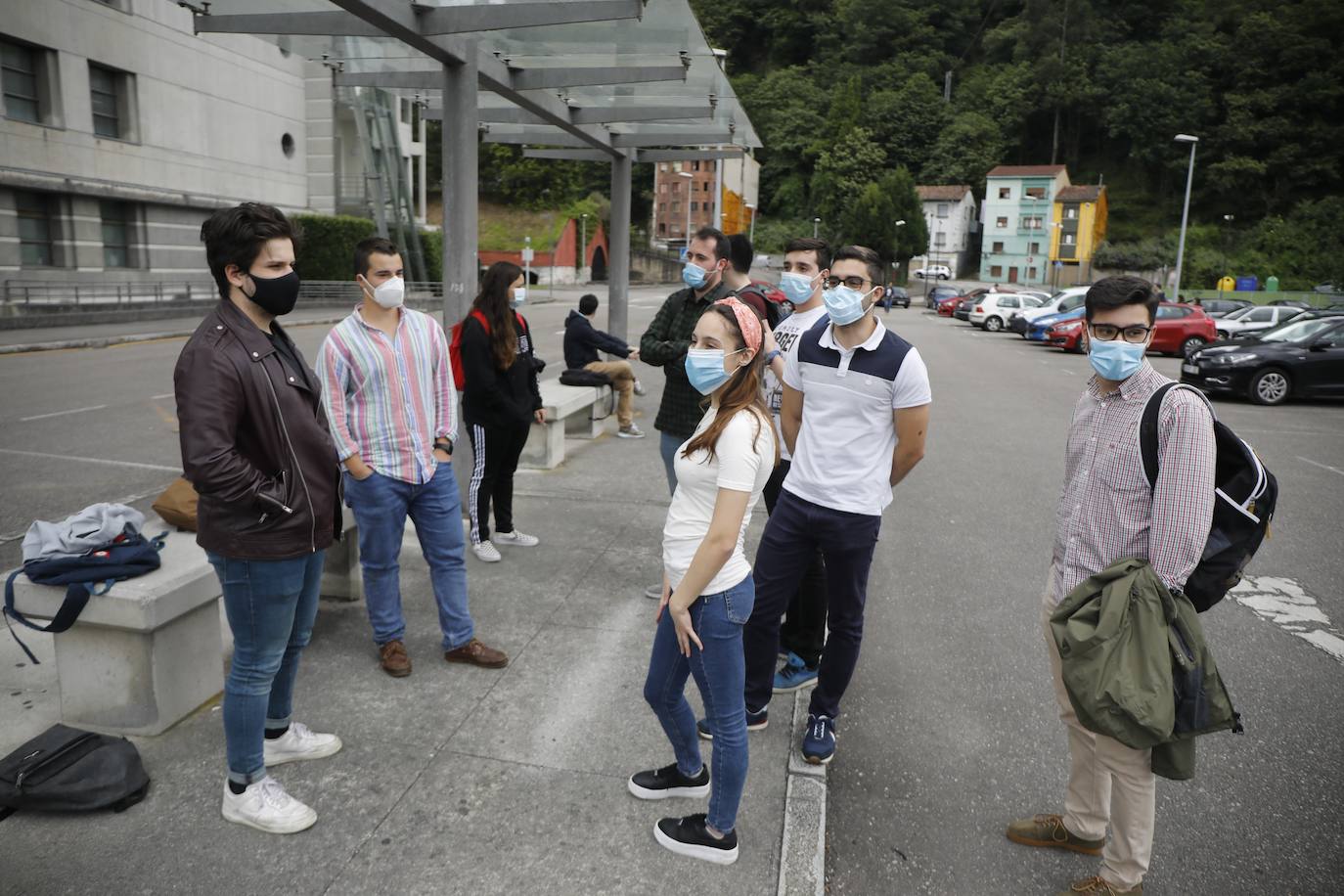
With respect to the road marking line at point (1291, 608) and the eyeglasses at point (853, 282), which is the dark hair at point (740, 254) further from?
the road marking line at point (1291, 608)

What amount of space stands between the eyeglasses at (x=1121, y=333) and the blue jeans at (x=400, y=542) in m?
2.84

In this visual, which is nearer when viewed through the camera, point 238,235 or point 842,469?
point 238,235

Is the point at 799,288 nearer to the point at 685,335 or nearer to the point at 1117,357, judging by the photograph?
the point at 685,335

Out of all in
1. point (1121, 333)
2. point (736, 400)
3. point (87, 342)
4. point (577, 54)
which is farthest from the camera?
point (87, 342)

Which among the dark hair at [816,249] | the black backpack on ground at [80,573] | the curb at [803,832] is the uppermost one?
the dark hair at [816,249]

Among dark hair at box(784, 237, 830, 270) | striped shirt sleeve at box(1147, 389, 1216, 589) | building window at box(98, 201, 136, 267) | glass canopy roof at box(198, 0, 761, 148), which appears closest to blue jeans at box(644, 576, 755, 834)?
Answer: striped shirt sleeve at box(1147, 389, 1216, 589)

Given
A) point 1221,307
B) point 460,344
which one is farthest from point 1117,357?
Answer: point 1221,307

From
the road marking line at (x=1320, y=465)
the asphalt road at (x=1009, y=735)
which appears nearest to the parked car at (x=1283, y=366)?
the road marking line at (x=1320, y=465)

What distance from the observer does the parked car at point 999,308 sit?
38844 mm

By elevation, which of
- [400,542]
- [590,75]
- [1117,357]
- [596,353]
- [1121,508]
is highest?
[590,75]

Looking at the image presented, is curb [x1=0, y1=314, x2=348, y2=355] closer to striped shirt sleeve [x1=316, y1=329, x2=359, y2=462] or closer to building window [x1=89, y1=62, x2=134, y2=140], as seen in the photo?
building window [x1=89, y1=62, x2=134, y2=140]

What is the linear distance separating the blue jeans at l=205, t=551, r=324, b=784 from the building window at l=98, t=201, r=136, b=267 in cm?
3105

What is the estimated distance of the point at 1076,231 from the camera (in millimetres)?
88312

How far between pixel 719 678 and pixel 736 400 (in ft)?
2.78
